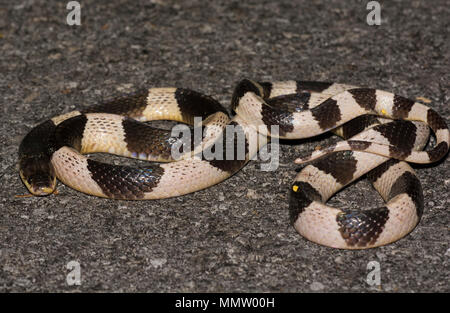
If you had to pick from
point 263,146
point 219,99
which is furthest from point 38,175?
point 219,99

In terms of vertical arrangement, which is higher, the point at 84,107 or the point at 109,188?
the point at 84,107

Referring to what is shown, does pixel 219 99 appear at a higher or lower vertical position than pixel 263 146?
higher

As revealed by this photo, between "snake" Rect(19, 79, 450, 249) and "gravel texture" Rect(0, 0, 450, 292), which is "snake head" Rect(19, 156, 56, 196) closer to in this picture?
"snake" Rect(19, 79, 450, 249)

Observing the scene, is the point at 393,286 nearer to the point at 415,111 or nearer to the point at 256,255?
the point at 256,255

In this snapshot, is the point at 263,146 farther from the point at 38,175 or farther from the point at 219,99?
the point at 38,175

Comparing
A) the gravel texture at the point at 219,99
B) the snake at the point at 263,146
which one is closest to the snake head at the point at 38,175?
the snake at the point at 263,146

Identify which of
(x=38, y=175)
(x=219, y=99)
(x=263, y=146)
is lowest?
(x=38, y=175)
